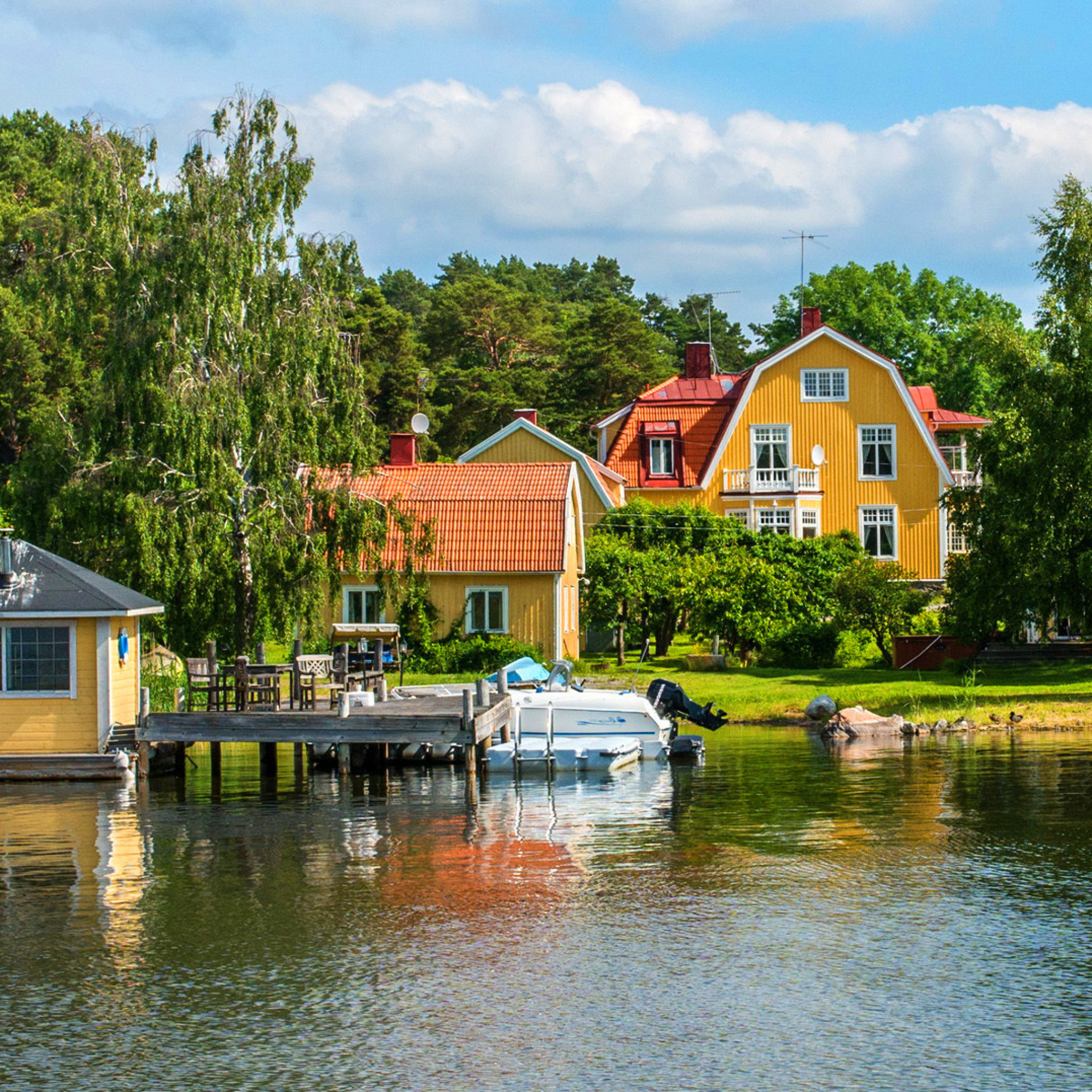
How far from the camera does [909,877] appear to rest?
19812 millimetres

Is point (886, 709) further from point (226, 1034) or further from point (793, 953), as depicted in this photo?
point (226, 1034)

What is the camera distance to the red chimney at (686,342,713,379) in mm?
68750

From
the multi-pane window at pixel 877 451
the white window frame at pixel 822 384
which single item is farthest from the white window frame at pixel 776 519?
the white window frame at pixel 822 384

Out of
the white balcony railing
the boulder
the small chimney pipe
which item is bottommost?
the boulder

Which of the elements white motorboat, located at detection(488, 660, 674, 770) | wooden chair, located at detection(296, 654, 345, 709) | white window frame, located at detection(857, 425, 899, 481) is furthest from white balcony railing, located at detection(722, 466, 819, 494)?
wooden chair, located at detection(296, 654, 345, 709)

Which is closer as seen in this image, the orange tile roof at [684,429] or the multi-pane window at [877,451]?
the multi-pane window at [877,451]

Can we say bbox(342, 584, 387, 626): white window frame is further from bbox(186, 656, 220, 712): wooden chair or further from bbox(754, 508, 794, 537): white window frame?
bbox(754, 508, 794, 537): white window frame

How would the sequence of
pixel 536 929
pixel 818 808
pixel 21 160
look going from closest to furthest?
pixel 536 929 < pixel 818 808 < pixel 21 160

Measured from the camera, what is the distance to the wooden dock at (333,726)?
27.8 m

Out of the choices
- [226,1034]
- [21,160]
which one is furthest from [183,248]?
[21,160]

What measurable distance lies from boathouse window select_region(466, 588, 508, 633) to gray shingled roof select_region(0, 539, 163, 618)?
→ 1678 cm

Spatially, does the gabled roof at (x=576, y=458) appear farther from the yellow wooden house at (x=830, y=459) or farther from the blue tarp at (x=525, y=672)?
the blue tarp at (x=525, y=672)

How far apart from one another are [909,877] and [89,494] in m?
22.0

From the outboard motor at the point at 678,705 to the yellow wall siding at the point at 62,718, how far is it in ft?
41.4
